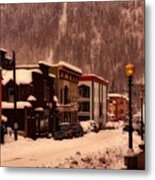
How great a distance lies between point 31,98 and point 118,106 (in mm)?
395

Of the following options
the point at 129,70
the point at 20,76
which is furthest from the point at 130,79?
the point at 20,76

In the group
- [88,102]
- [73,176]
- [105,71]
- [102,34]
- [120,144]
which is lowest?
[73,176]

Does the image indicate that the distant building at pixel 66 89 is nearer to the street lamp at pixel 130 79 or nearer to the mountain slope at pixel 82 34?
the mountain slope at pixel 82 34

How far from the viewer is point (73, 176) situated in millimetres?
2145

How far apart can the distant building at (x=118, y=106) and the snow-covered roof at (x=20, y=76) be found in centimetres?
39

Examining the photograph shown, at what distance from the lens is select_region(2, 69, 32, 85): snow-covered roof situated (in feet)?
7.12

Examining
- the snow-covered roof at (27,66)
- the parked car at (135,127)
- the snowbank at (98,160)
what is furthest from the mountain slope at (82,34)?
the snowbank at (98,160)

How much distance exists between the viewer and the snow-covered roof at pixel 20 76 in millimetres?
2170

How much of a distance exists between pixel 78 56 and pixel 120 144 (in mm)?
430

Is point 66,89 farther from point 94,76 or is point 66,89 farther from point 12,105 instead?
point 12,105

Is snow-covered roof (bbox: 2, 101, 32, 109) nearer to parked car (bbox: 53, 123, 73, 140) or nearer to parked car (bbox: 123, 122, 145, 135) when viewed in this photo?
parked car (bbox: 53, 123, 73, 140)

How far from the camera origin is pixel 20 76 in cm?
218

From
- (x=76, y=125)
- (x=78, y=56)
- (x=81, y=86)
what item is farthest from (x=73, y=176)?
(x=78, y=56)

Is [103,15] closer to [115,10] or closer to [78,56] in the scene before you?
[115,10]
